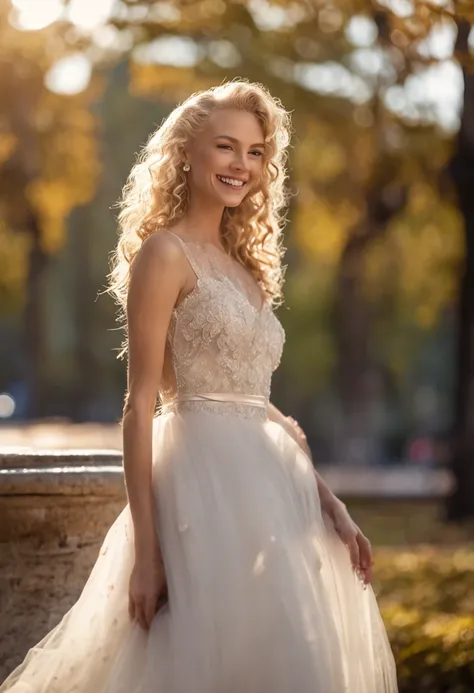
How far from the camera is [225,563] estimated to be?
3.50 meters

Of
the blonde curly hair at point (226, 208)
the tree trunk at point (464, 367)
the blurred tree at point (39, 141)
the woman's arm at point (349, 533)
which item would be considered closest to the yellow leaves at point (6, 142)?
the blurred tree at point (39, 141)

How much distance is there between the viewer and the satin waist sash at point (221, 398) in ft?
12.4

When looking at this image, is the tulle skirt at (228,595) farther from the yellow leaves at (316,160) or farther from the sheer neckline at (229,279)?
the yellow leaves at (316,160)

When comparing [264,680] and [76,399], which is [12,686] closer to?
[264,680]

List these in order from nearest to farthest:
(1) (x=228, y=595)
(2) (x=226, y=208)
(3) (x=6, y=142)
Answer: (1) (x=228, y=595)
(2) (x=226, y=208)
(3) (x=6, y=142)

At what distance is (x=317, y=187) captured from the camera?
19172 millimetres

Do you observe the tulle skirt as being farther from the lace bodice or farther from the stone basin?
the stone basin

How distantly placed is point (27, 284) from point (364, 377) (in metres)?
7.65

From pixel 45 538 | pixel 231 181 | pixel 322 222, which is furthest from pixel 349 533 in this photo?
pixel 322 222

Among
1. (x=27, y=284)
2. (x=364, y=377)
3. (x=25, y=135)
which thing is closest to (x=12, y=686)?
(x=25, y=135)

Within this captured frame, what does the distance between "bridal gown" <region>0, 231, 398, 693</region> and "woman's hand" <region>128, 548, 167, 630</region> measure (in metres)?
0.03

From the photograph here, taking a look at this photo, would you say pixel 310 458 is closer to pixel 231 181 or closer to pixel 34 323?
pixel 231 181

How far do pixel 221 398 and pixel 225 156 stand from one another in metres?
0.73

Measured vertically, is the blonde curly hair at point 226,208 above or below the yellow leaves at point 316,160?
above
